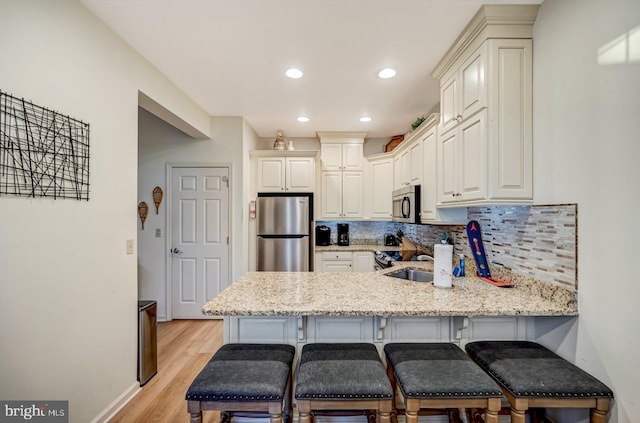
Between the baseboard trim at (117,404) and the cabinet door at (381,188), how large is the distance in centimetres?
341

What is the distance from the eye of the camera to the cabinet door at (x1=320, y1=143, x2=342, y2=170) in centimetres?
446

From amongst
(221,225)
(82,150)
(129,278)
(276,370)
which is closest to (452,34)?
(276,370)

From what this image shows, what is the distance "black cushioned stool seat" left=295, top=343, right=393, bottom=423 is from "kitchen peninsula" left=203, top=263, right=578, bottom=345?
0.80 ft

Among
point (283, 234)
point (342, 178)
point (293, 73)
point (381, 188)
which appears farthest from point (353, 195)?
point (293, 73)

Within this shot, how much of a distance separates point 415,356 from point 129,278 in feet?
6.72

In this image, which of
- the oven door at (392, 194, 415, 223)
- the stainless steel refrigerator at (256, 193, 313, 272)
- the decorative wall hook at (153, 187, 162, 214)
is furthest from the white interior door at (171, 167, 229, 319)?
the oven door at (392, 194, 415, 223)

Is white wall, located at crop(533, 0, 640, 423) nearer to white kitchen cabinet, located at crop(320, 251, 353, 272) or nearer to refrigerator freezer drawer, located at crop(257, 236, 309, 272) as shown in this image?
white kitchen cabinet, located at crop(320, 251, 353, 272)

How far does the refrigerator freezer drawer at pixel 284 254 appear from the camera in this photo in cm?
397

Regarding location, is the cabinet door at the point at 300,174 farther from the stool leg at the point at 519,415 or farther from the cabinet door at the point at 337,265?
the stool leg at the point at 519,415

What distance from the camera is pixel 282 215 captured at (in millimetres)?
4023

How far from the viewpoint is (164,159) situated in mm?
3768

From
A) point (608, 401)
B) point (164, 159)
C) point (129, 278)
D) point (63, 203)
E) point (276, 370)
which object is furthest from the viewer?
point (164, 159)

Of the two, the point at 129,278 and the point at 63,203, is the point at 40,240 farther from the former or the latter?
the point at 129,278

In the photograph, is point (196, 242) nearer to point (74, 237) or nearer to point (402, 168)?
point (74, 237)
